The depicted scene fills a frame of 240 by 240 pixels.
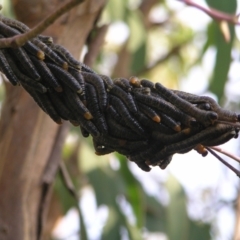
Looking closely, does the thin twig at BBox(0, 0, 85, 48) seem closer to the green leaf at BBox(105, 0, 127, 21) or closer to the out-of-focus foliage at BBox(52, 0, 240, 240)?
the out-of-focus foliage at BBox(52, 0, 240, 240)

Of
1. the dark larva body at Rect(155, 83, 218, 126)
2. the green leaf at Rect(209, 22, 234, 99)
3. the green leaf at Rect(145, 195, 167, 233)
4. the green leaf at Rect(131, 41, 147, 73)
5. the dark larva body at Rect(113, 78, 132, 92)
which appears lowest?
the dark larva body at Rect(155, 83, 218, 126)

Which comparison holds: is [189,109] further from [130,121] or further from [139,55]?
[139,55]

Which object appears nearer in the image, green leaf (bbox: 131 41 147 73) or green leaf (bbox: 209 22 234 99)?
green leaf (bbox: 209 22 234 99)

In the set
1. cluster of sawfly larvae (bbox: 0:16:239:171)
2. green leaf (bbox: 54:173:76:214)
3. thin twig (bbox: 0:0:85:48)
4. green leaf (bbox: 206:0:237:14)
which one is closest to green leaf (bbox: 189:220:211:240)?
green leaf (bbox: 54:173:76:214)

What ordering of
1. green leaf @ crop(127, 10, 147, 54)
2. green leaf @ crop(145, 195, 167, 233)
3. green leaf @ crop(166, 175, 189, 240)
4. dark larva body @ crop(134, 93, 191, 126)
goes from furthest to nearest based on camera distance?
green leaf @ crop(145, 195, 167, 233), green leaf @ crop(127, 10, 147, 54), green leaf @ crop(166, 175, 189, 240), dark larva body @ crop(134, 93, 191, 126)

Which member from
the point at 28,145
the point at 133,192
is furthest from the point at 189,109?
the point at 133,192

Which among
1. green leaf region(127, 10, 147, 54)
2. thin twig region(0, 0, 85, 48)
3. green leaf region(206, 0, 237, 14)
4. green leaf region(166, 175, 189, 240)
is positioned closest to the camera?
thin twig region(0, 0, 85, 48)

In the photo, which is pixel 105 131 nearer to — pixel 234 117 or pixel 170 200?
pixel 234 117
